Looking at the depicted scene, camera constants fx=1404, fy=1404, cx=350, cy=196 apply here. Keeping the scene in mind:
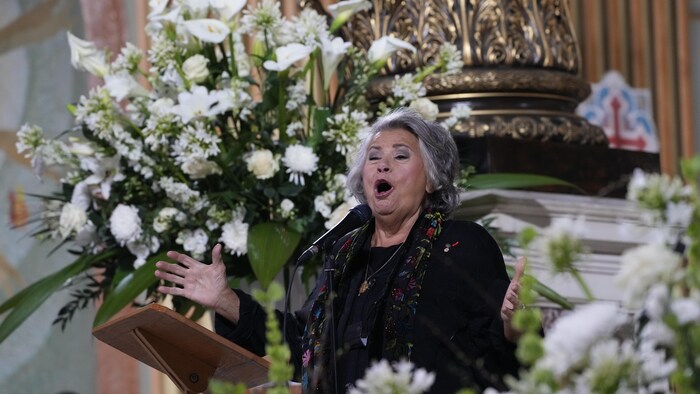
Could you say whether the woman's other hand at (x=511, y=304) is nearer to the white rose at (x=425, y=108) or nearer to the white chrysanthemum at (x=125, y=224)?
the white rose at (x=425, y=108)

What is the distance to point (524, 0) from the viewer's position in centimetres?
454

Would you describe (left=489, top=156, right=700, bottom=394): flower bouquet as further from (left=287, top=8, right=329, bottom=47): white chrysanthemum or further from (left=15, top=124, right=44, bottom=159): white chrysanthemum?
(left=15, top=124, right=44, bottom=159): white chrysanthemum

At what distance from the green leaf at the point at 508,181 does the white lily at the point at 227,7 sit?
802 millimetres

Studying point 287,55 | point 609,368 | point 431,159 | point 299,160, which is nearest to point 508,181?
point 299,160

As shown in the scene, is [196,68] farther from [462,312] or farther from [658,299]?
[658,299]

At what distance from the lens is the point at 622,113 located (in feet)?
24.3

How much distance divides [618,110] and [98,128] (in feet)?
13.5

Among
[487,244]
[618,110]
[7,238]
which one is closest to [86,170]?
[487,244]

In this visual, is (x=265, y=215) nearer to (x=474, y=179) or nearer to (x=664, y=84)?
(x=474, y=179)

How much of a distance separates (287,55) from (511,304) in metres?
1.45

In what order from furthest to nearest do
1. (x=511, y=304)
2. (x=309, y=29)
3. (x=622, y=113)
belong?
(x=622, y=113) → (x=309, y=29) → (x=511, y=304)

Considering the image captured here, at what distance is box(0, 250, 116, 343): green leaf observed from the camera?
385 cm

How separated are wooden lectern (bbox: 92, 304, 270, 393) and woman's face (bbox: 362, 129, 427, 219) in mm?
449

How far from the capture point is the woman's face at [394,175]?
3.06 meters
